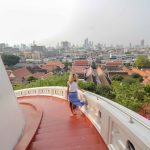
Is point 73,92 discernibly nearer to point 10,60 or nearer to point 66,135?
point 66,135

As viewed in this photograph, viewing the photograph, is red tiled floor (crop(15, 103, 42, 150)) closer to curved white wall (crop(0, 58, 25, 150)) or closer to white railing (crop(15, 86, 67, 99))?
curved white wall (crop(0, 58, 25, 150))

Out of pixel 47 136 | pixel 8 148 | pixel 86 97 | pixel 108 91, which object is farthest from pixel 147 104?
pixel 8 148

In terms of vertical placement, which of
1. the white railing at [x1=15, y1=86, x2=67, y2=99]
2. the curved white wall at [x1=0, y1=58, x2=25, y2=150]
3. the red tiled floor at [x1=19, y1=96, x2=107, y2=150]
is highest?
the curved white wall at [x1=0, y1=58, x2=25, y2=150]

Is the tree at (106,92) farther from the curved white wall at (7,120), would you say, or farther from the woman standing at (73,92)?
the curved white wall at (7,120)

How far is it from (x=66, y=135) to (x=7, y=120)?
127cm

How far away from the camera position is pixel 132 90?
67.3 feet

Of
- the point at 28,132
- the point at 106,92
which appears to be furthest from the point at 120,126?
the point at 106,92

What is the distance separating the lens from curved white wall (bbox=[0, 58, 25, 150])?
133 inches

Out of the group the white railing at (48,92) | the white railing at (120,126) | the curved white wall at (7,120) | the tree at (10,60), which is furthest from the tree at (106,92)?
A: the tree at (10,60)

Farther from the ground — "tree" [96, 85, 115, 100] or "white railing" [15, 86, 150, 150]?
"white railing" [15, 86, 150, 150]

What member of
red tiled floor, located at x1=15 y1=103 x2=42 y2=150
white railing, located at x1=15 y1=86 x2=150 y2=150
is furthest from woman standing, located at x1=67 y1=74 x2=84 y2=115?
red tiled floor, located at x1=15 y1=103 x2=42 y2=150

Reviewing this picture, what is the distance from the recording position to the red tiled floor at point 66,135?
3.94m

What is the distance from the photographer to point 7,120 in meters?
3.64

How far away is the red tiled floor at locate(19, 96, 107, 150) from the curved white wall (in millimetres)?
378
